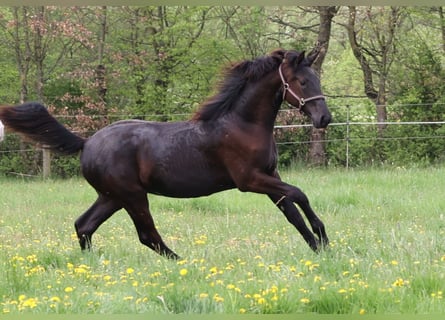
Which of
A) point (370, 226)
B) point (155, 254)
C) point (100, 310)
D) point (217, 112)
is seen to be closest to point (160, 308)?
point (100, 310)

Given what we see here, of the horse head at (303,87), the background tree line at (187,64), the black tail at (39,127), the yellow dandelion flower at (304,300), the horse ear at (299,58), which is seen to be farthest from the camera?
the background tree line at (187,64)

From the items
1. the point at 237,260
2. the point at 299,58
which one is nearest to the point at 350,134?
the point at 299,58

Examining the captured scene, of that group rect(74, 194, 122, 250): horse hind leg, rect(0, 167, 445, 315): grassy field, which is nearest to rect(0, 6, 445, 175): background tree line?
rect(0, 167, 445, 315): grassy field

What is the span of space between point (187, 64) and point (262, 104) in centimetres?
1583

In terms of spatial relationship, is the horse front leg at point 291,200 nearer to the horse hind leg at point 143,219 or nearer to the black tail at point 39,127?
the horse hind leg at point 143,219

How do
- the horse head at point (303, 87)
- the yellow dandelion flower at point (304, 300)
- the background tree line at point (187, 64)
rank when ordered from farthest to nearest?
the background tree line at point (187, 64)
the horse head at point (303, 87)
the yellow dandelion flower at point (304, 300)

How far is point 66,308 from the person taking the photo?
12.6 feet

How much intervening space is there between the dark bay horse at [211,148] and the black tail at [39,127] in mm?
54

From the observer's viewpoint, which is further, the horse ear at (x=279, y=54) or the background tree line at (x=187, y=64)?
the background tree line at (x=187, y=64)

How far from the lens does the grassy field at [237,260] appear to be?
13.1 feet

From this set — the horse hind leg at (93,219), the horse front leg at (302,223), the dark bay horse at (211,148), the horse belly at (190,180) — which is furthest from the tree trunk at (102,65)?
the horse front leg at (302,223)

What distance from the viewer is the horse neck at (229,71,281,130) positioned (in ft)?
21.8

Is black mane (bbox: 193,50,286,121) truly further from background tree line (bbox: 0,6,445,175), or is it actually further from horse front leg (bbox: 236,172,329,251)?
background tree line (bbox: 0,6,445,175)

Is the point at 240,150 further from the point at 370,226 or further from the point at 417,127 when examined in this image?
the point at 417,127
